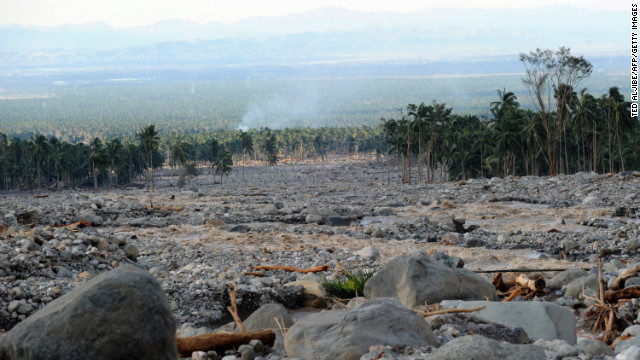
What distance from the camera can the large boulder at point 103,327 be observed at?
183 inches

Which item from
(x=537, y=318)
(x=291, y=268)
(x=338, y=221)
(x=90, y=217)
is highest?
(x=537, y=318)

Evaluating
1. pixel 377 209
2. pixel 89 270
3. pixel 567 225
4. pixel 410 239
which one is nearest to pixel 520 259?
pixel 410 239

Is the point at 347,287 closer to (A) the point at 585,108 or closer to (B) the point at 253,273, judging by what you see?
(B) the point at 253,273

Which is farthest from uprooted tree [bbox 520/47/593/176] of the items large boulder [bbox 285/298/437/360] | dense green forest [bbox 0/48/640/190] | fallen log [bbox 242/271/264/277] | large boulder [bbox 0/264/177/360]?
large boulder [bbox 0/264/177/360]

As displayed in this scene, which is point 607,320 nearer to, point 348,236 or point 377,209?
point 348,236

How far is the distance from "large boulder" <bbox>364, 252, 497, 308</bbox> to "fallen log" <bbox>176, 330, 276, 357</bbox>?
3.03m

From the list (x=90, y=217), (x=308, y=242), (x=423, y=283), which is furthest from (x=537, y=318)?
(x=90, y=217)

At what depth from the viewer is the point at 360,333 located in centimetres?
638

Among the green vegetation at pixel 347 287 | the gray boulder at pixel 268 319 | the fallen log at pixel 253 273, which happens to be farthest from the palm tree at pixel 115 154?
the gray boulder at pixel 268 319

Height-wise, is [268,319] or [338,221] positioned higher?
[268,319]

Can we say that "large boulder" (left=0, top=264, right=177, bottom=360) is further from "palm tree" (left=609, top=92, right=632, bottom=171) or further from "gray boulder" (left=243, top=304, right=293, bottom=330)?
"palm tree" (left=609, top=92, right=632, bottom=171)

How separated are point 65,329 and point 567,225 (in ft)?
70.2

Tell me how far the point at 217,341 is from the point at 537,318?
4.05 meters

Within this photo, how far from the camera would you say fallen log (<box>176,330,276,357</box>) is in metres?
6.54
